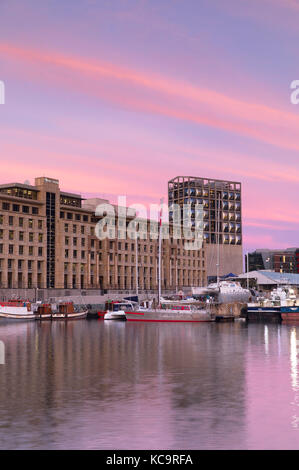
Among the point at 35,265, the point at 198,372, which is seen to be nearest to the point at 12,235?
the point at 35,265

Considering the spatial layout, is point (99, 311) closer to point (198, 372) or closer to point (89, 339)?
point (89, 339)

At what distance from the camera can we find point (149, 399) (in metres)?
31.4

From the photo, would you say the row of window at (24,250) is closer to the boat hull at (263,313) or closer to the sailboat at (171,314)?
the sailboat at (171,314)

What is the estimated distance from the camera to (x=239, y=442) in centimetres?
2222

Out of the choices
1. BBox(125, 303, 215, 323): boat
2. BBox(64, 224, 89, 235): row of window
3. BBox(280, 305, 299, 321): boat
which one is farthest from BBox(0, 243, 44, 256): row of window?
BBox(280, 305, 299, 321): boat

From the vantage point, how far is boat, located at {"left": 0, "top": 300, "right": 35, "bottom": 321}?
413ft

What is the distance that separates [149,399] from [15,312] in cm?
9924

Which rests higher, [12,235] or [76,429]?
[12,235]

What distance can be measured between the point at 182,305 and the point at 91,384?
89725 mm

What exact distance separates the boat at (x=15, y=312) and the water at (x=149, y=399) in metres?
68.3

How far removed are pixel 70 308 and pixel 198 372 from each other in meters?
101

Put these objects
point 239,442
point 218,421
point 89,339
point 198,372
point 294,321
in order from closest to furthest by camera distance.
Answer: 1. point 239,442
2. point 218,421
3. point 198,372
4. point 89,339
5. point 294,321
